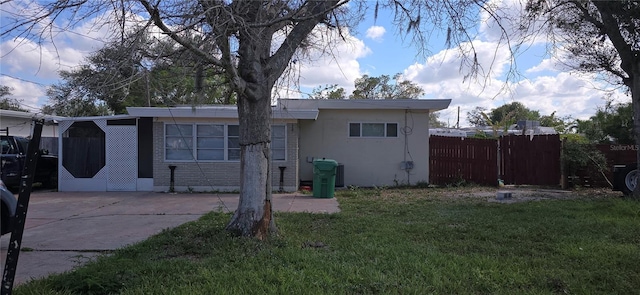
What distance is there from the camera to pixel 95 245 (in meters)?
6.77

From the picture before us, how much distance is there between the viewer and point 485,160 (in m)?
15.8

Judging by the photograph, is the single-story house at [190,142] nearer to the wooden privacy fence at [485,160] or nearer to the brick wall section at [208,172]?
the brick wall section at [208,172]

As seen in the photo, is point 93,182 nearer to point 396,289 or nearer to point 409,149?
point 409,149

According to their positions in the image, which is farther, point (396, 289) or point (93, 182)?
point (93, 182)

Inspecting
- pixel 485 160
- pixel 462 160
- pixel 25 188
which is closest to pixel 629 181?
pixel 485 160

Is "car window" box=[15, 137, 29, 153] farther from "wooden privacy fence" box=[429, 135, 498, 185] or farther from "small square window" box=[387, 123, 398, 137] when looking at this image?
"wooden privacy fence" box=[429, 135, 498, 185]

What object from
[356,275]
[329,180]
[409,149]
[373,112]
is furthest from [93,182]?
[356,275]

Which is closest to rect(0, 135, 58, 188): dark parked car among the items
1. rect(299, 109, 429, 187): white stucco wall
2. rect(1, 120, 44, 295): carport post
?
rect(299, 109, 429, 187): white stucco wall

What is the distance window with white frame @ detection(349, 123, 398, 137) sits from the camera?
50.4ft

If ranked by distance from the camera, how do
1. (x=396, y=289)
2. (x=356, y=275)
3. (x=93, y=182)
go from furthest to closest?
(x=93, y=182) → (x=356, y=275) → (x=396, y=289)

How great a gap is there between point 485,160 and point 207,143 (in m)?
9.60

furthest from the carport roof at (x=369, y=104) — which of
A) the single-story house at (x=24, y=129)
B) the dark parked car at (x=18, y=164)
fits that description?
the dark parked car at (x=18, y=164)

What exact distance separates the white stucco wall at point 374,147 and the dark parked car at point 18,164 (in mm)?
8699

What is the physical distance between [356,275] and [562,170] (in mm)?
12762
